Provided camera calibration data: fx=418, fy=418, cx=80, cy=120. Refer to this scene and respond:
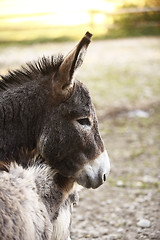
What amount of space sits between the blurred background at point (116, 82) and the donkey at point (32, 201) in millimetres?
1221

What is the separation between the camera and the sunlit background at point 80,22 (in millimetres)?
16891

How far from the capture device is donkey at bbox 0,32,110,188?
9.59 feet

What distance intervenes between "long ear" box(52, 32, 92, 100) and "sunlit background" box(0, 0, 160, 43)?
43.6 ft

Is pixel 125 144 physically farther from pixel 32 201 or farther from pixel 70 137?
pixel 32 201

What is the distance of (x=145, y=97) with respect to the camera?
8516 mm

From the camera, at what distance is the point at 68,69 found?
9.27 ft

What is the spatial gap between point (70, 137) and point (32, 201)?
1.78 feet

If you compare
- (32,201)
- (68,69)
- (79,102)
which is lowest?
(32,201)

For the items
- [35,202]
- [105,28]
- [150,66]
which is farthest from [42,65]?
[105,28]

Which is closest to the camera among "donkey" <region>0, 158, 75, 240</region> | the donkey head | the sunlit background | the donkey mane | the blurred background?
"donkey" <region>0, 158, 75, 240</region>

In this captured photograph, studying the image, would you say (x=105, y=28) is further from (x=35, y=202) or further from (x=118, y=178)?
(x=35, y=202)

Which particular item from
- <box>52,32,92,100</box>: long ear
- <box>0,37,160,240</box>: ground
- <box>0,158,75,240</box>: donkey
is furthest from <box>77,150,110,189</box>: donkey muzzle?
<box>0,37,160,240</box>: ground

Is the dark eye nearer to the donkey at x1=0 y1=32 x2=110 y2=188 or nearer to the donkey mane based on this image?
the donkey at x1=0 y1=32 x2=110 y2=188

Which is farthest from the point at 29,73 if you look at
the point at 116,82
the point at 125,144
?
the point at 116,82
